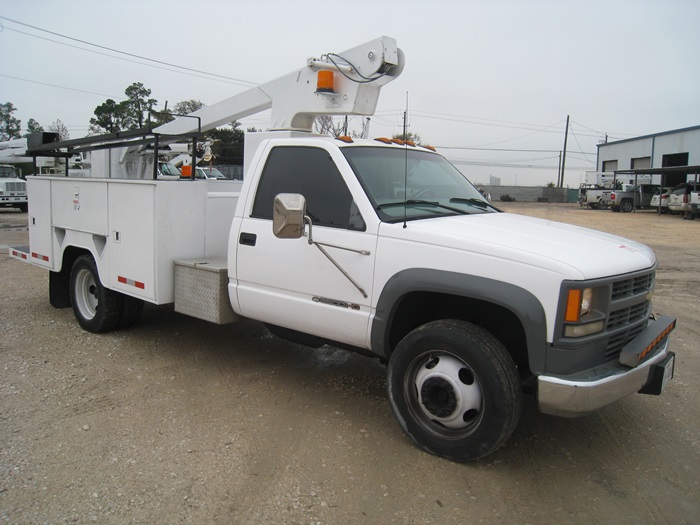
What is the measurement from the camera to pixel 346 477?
133 inches

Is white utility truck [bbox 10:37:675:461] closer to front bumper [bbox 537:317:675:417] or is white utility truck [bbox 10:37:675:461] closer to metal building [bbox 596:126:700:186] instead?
front bumper [bbox 537:317:675:417]

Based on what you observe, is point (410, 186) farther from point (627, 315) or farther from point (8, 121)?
point (8, 121)

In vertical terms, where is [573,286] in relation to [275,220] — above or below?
below

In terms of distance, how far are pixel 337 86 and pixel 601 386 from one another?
3.30 meters

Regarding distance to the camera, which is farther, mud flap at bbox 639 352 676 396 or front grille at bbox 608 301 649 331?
mud flap at bbox 639 352 676 396

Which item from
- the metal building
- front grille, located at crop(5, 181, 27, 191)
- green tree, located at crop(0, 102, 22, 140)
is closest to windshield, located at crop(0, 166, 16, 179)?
front grille, located at crop(5, 181, 27, 191)

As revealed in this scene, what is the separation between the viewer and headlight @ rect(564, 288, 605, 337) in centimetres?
303

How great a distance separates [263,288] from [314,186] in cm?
89

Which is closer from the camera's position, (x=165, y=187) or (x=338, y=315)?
(x=338, y=315)

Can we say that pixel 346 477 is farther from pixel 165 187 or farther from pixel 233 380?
pixel 165 187

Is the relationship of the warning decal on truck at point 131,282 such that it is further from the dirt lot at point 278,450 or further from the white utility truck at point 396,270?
the dirt lot at point 278,450

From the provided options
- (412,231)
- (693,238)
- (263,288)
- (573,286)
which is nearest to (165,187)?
(263,288)

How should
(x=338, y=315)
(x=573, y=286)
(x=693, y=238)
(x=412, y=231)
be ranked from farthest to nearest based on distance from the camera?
(x=693, y=238) → (x=338, y=315) → (x=412, y=231) → (x=573, y=286)

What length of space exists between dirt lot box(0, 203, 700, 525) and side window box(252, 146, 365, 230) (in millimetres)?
1491
